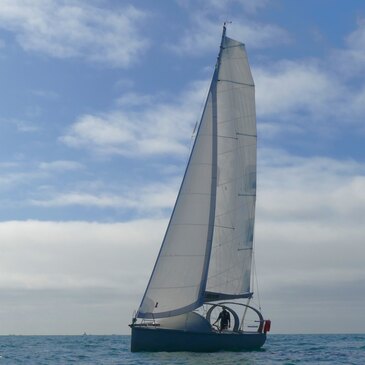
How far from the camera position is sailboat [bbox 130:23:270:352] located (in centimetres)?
3747

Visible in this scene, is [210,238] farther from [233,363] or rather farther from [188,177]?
[233,363]

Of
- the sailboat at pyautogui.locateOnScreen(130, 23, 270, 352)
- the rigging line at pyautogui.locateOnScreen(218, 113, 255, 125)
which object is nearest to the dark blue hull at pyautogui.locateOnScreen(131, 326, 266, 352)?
the sailboat at pyautogui.locateOnScreen(130, 23, 270, 352)

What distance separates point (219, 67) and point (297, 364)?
16.5 metres

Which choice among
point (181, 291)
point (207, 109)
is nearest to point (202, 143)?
point (207, 109)

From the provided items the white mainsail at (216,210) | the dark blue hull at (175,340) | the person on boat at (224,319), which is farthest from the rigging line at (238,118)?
the dark blue hull at (175,340)

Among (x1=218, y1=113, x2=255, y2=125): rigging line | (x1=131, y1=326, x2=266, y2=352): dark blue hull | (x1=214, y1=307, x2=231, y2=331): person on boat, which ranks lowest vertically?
(x1=131, y1=326, x2=266, y2=352): dark blue hull

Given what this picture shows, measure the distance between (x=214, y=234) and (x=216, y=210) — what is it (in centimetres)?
133

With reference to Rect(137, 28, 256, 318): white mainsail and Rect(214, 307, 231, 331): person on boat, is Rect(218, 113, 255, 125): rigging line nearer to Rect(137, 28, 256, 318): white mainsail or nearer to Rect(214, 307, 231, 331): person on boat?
Rect(137, 28, 256, 318): white mainsail

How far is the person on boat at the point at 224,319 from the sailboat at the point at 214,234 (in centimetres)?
11

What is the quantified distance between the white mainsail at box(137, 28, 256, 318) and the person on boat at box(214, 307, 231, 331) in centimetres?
91

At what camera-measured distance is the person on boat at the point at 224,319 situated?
3953 cm

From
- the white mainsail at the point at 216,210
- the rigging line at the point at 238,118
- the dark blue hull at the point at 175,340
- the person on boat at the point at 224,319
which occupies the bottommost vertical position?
the dark blue hull at the point at 175,340

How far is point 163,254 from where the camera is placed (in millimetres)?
38562

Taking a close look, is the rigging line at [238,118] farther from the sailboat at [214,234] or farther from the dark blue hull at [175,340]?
the dark blue hull at [175,340]
